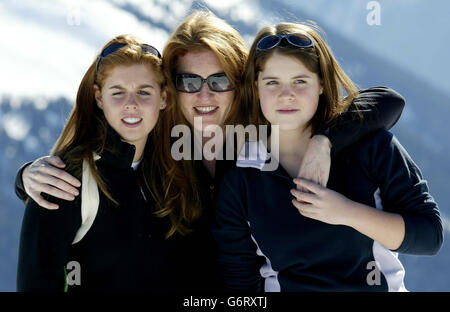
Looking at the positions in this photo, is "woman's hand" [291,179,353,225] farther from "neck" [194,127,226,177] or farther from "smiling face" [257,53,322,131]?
"neck" [194,127,226,177]

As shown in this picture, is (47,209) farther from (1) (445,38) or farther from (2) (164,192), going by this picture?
(1) (445,38)

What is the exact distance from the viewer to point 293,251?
2361mm

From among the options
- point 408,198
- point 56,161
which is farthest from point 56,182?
point 408,198

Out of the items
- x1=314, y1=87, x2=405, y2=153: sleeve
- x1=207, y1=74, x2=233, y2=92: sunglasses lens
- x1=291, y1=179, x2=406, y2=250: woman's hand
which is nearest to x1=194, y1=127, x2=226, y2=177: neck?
x1=207, y1=74, x2=233, y2=92: sunglasses lens

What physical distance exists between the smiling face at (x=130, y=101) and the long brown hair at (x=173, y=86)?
0.21 metres

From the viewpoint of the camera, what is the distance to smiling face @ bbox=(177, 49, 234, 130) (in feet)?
9.11

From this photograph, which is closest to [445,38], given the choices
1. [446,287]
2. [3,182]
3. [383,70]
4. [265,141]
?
[383,70]

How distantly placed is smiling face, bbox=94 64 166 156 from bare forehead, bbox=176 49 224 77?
309 mm

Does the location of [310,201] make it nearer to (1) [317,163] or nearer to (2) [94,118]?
(1) [317,163]

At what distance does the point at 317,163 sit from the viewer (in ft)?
7.47

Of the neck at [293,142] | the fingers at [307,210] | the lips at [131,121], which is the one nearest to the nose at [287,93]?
the neck at [293,142]

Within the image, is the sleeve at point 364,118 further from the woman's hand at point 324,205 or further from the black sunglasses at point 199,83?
the black sunglasses at point 199,83

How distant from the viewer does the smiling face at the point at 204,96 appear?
9.11ft

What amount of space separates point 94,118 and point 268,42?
101 centimetres
